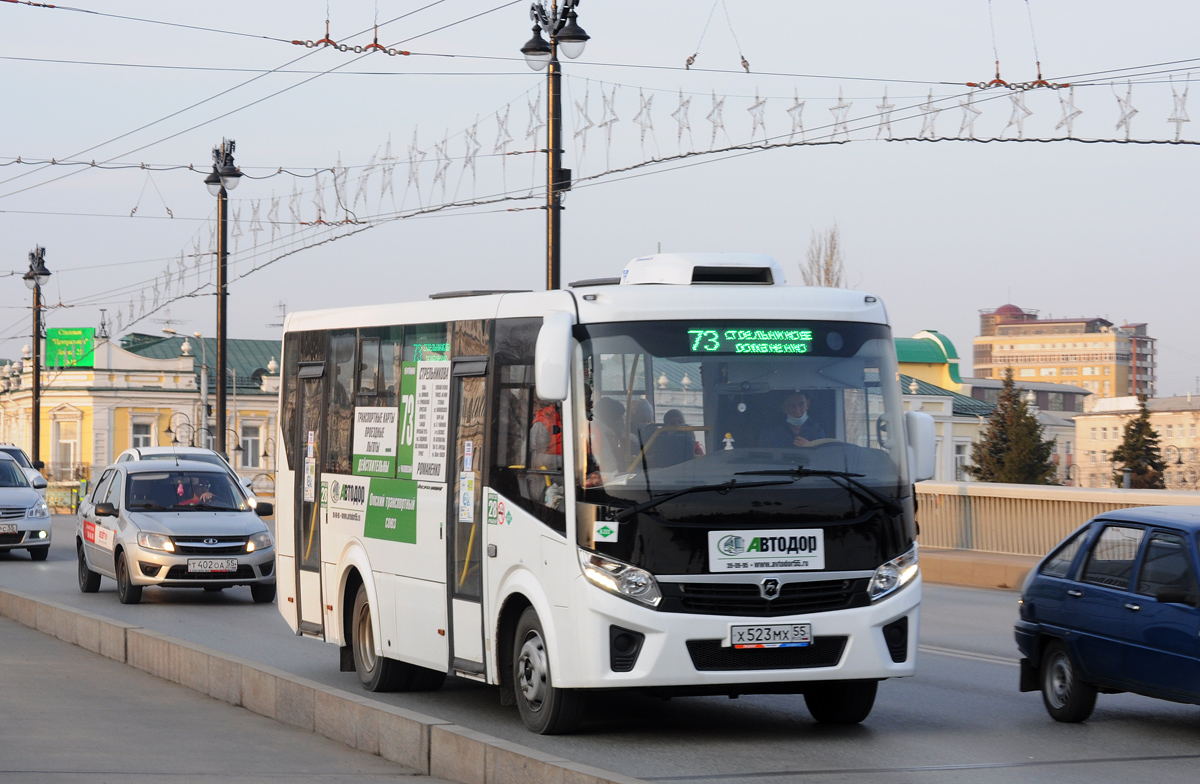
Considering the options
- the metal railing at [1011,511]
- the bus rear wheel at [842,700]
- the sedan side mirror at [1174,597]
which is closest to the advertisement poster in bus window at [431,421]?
the bus rear wheel at [842,700]

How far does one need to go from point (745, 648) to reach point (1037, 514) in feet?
45.7

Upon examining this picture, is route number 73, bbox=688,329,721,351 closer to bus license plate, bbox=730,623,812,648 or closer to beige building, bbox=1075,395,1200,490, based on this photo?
bus license plate, bbox=730,623,812,648

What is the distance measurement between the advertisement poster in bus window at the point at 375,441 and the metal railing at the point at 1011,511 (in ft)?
35.5

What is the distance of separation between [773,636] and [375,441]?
3.60 meters

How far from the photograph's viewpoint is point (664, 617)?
8859 mm

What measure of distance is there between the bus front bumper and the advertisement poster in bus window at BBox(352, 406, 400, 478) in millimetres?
2694

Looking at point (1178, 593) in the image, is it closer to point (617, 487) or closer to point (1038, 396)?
point (617, 487)

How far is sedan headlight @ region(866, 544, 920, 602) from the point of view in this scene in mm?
9242

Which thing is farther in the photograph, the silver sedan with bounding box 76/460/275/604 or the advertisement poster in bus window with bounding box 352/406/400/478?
the silver sedan with bounding box 76/460/275/604

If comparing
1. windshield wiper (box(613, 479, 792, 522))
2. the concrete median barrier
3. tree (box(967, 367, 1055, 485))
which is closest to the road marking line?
windshield wiper (box(613, 479, 792, 522))

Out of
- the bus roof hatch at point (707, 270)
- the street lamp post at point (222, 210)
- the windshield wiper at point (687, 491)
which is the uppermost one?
the street lamp post at point (222, 210)

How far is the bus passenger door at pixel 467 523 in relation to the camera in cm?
1000

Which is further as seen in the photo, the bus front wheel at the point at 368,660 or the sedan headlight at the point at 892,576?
the bus front wheel at the point at 368,660

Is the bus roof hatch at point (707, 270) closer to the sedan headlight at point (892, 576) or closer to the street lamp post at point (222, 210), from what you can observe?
the sedan headlight at point (892, 576)
